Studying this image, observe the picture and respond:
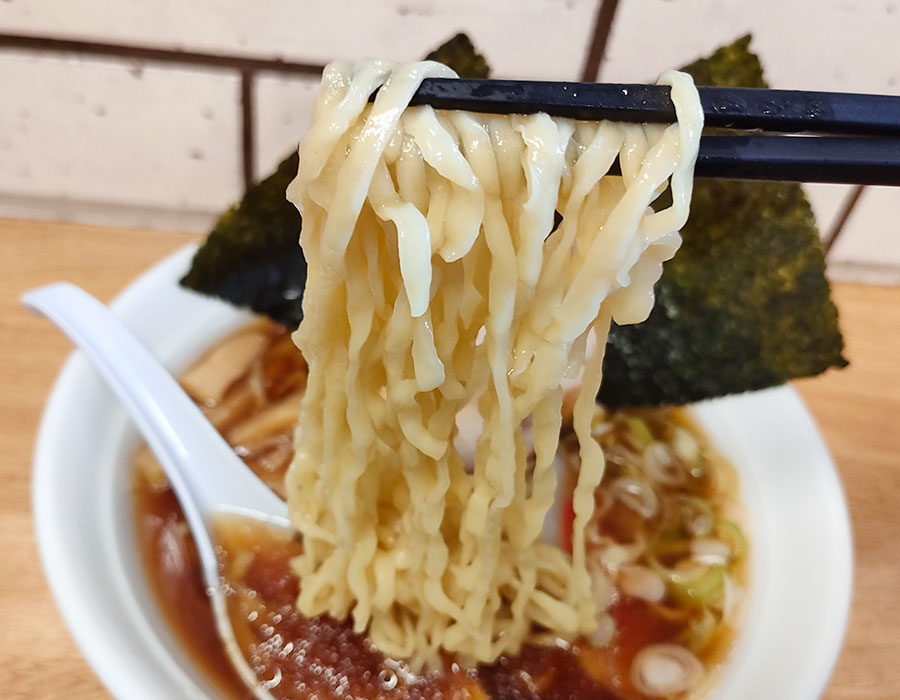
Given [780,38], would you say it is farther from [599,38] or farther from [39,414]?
[39,414]

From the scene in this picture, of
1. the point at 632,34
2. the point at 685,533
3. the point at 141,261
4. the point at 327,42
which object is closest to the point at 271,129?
the point at 327,42

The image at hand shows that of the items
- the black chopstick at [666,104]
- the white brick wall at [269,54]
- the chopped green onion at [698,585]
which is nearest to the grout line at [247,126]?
the white brick wall at [269,54]

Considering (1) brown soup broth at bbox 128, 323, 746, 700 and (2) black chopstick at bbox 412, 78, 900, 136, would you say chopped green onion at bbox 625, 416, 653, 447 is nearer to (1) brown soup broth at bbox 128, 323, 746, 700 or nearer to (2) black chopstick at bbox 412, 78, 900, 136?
(1) brown soup broth at bbox 128, 323, 746, 700

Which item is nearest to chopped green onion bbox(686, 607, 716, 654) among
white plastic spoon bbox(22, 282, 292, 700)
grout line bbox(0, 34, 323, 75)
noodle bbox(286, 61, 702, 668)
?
noodle bbox(286, 61, 702, 668)

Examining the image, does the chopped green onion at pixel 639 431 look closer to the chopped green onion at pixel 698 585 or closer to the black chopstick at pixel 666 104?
the chopped green onion at pixel 698 585

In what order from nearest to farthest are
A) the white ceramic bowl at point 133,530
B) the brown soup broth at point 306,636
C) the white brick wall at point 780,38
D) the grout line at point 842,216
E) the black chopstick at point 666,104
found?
the black chopstick at point 666,104
the white ceramic bowl at point 133,530
the brown soup broth at point 306,636
the white brick wall at point 780,38
the grout line at point 842,216

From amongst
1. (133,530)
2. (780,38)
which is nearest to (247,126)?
(133,530)
